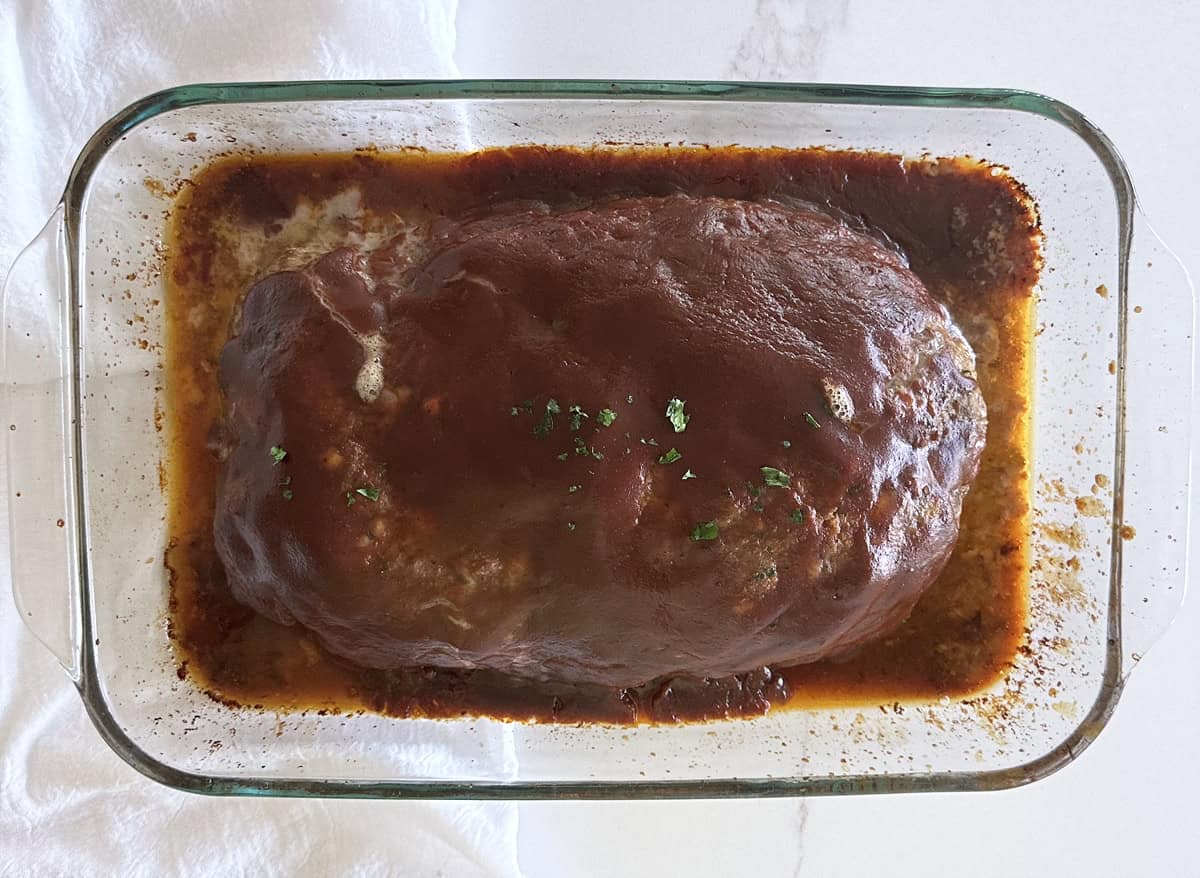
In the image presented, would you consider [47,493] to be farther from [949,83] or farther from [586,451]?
[949,83]

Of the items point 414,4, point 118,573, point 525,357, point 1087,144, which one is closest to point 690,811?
point 525,357

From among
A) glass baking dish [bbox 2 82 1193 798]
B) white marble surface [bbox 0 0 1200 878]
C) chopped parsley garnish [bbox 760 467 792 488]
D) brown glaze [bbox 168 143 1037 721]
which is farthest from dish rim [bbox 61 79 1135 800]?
chopped parsley garnish [bbox 760 467 792 488]

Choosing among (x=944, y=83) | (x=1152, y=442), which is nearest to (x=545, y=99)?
(x=944, y=83)

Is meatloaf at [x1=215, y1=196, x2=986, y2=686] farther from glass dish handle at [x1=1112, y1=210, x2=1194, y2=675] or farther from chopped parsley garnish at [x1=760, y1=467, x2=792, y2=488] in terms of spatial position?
glass dish handle at [x1=1112, y1=210, x2=1194, y2=675]

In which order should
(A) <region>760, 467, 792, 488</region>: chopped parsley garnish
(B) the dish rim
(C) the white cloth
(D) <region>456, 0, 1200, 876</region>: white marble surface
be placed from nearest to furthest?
(A) <region>760, 467, 792, 488</region>: chopped parsley garnish → (B) the dish rim → (C) the white cloth → (D) <region>456, 0, 1200, 876</region>: white marble surface

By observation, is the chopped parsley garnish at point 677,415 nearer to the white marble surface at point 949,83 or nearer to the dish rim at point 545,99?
the dish rim at point 545,99

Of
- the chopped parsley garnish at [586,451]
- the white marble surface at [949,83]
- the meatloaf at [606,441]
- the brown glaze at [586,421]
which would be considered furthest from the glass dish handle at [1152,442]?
the chopped parsley garnish at [586,451]
